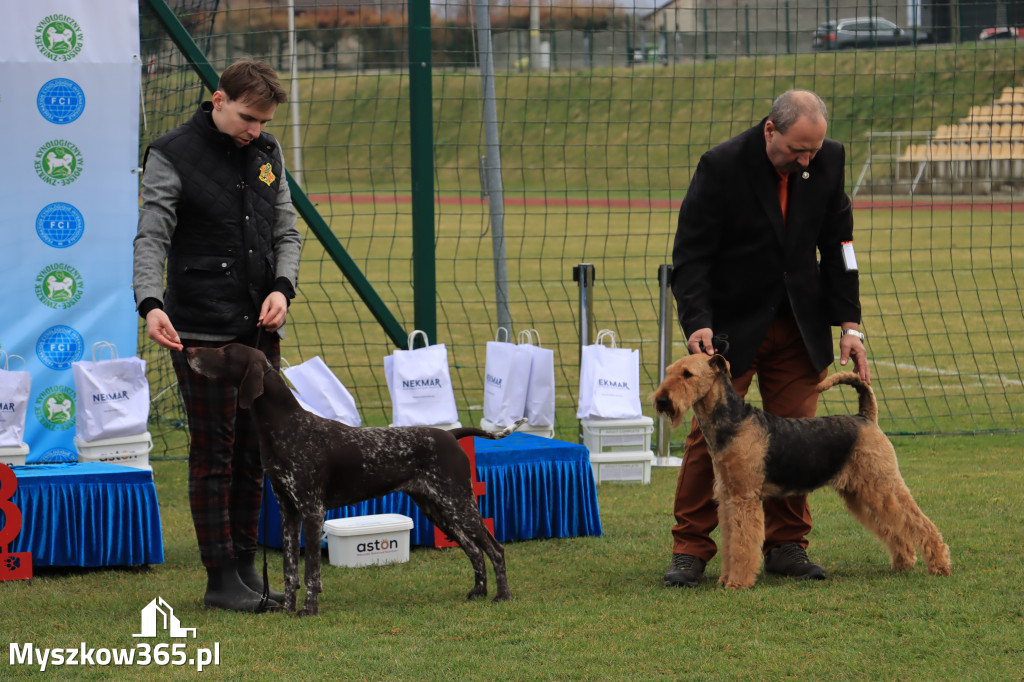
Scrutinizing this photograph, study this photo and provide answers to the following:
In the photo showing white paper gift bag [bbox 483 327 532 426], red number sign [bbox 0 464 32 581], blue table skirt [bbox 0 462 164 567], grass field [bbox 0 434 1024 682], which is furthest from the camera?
white paper gift bag [bbox 483 327 532 426]

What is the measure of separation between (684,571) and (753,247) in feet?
4.46

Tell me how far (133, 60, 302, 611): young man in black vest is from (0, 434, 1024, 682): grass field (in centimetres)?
51

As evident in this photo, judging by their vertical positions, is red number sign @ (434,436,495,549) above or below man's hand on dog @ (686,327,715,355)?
below

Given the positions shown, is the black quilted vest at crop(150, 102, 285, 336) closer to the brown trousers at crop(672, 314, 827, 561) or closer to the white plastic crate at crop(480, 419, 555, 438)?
the brown trousers at crop(672, 314, 827, 561)

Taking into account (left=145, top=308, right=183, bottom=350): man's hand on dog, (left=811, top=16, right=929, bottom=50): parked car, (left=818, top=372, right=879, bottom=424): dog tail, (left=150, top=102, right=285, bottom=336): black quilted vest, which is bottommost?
(left=818, top=372, right=879, bottom=424): dog tail

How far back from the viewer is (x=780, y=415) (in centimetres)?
486

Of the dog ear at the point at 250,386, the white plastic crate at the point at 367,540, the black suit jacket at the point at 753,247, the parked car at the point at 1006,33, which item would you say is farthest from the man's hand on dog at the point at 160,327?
the parked car at the point at 1006,33

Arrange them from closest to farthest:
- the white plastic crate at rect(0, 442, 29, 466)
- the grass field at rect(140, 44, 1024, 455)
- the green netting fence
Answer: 1. the white plastic crate at rect(0, 442, 29, 466)
2. the green netting fence
3. the grass field at rect(140, 44, 1024, 455)

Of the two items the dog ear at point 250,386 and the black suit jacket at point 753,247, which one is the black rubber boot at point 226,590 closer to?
the dog ear at point 250,386

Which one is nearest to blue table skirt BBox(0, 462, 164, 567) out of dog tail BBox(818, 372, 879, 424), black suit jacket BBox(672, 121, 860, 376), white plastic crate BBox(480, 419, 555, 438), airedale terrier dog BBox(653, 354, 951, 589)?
white plastic crate BBox(480, 419, 555, 438)

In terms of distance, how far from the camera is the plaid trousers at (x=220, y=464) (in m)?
4.36

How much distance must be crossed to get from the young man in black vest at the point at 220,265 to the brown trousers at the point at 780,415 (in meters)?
1.79

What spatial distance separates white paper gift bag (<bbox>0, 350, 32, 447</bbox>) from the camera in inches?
242

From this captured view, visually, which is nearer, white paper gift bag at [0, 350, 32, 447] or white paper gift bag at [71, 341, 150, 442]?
white paper gift bag at [0, 350, 32, 447]
